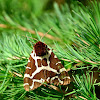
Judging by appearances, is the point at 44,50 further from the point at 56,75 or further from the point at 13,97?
the point at 13,97

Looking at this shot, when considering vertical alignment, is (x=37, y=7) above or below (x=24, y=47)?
above

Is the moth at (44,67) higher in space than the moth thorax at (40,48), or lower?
lower

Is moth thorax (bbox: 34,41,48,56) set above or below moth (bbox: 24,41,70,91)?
above

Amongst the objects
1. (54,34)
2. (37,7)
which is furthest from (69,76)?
(37,7)

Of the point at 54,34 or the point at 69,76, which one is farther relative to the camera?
the point at 54,34
